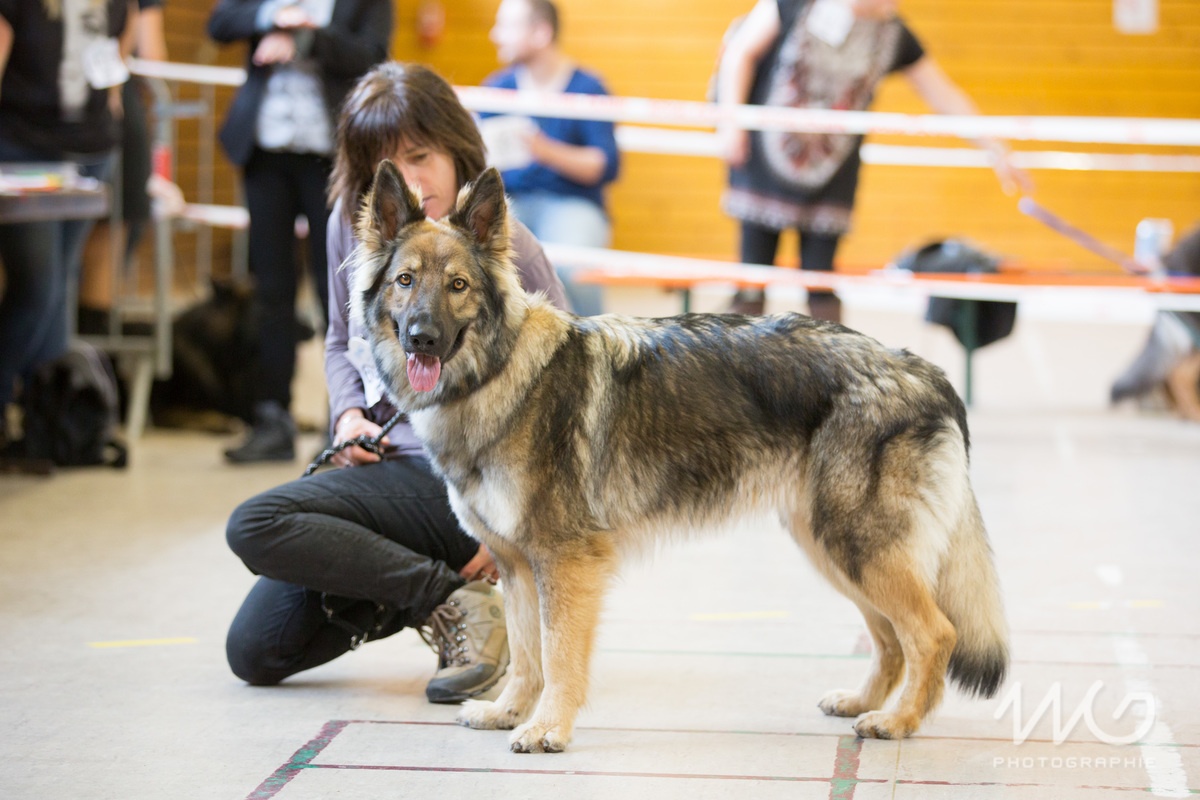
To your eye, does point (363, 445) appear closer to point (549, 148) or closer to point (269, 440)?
point (269, 440)

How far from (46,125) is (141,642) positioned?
2562 millimetres

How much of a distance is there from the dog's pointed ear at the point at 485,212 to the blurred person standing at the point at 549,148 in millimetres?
3061

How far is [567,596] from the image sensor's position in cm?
254

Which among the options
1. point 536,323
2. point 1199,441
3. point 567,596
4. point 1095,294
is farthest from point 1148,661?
point 1095,294

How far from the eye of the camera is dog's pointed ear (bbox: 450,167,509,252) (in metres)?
2.49

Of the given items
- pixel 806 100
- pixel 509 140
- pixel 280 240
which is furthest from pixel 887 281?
pixel 280 240

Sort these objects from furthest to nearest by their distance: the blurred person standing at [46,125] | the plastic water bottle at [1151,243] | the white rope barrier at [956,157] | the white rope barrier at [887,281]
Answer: the white rope barrier at [956,157], the plastic water bottle at [1151,243], the white rope barrier at [887,281], the blurred person standing at [46,125]

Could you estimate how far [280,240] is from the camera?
17.0 ft

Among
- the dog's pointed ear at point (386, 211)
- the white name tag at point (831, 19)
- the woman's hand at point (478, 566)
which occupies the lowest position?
the woman's hand at point (478, 566)

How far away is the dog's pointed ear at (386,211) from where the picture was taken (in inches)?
98.1

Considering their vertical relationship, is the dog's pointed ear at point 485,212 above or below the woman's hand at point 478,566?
above

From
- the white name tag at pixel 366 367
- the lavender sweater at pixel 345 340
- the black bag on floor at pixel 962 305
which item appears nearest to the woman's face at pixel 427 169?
the lavender sweater at pixel 345 340

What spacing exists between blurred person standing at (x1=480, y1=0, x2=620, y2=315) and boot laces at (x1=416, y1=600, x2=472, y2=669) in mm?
3046

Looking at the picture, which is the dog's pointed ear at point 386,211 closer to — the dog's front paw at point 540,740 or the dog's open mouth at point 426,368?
the dog's open mouth at point 426,368
